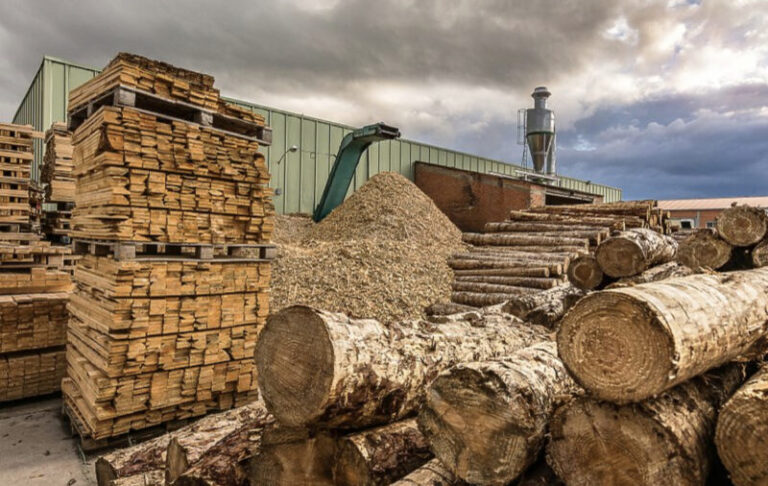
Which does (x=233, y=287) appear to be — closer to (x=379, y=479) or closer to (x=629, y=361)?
(x=379, y=479)

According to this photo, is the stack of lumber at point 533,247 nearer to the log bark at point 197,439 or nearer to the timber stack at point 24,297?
the log bark at point 197,439

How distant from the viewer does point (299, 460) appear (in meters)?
2.67

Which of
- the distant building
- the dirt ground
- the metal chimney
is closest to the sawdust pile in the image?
the dirt ground

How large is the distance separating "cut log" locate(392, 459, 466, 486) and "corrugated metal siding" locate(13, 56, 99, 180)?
591 inches

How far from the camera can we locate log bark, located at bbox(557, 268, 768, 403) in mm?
1979

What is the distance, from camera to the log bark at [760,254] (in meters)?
8.14

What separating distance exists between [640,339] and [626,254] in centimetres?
626

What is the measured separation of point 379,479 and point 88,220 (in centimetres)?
468

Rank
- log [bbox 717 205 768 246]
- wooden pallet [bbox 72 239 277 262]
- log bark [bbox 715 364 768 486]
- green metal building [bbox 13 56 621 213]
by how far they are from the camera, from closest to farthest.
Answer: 1. log bark [bbox 715 364 768 486]
2. wooden pallet [bbox 72 239 277 262]
3. log [bbox 717 205 768 246]
4. green metal building [bbox 13 56 621 213]

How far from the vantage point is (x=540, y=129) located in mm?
29031

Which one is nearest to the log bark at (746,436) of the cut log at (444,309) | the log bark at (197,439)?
the log bark at (197,439)

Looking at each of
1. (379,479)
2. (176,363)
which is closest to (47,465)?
(176,363)

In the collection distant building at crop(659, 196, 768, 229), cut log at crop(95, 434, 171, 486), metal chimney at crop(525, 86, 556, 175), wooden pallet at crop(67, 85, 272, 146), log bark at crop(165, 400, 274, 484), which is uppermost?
metal chimney at crop(525, 86, 556, 175)

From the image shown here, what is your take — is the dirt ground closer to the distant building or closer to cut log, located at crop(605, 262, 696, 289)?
cut log, located at crop(605, 262, 696, 289)
